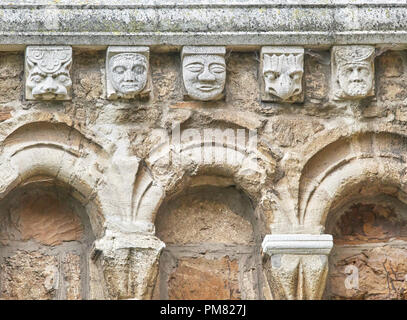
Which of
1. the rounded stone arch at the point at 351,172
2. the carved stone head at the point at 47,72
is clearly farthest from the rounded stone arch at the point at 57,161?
the rounded stone arch at the point at 351,172

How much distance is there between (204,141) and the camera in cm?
691

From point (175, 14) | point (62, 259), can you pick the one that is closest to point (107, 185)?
point (62, 259)

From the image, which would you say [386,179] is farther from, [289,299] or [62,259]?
[62,259]

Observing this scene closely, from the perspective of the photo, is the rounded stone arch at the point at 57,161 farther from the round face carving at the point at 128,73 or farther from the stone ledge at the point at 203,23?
the stone ledge at the point at 203,23

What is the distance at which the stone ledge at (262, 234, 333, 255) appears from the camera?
675 cm

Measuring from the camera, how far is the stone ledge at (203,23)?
22.5 feet

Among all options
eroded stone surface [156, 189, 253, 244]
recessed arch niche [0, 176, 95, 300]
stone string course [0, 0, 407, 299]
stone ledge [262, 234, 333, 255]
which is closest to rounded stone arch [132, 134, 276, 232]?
stone string course [0, 0, 407, 299]

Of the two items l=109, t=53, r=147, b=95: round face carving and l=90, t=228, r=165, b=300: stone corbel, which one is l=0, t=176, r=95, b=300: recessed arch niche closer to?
l=90, t=228, r=165, b=300: stone corbel

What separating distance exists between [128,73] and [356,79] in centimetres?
104

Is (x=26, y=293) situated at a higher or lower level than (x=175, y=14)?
lower

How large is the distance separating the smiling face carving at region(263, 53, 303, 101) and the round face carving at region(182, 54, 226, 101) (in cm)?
20

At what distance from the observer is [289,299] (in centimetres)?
674

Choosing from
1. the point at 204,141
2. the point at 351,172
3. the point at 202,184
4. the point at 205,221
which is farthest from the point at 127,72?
the point at 351,172

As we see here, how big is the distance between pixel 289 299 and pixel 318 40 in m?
1.19
